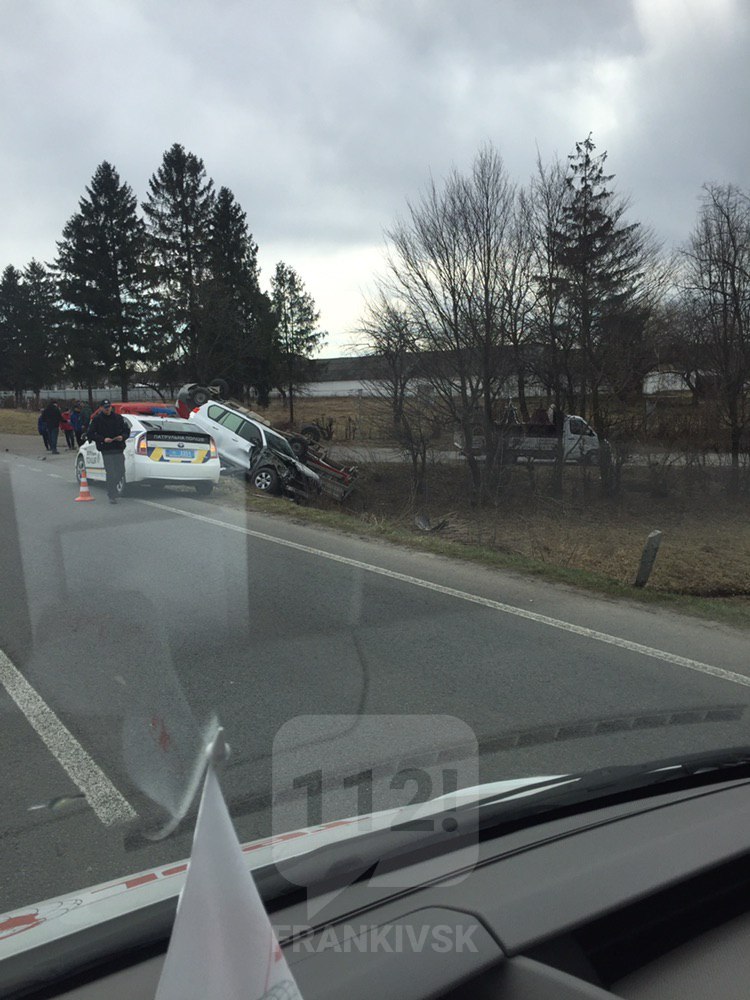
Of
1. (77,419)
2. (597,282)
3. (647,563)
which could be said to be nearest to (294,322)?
A: (77,419)

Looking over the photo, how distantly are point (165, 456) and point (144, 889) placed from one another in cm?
1464

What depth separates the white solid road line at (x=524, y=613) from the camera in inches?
255

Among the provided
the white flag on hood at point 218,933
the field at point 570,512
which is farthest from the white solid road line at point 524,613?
the white flag on hood at point 218,933

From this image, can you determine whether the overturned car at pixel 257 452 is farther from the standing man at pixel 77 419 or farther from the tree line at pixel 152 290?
the tree line at pixel 152 290

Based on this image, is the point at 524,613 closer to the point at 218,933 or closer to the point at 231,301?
the point at 218,933

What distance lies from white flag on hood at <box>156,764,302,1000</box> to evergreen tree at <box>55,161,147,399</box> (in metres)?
51.4

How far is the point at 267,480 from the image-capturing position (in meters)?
18.2

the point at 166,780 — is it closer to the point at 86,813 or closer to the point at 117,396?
the point at 86,813

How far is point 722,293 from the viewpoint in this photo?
2172 centimetres

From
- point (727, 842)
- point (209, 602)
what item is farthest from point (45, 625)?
point (727, 842)

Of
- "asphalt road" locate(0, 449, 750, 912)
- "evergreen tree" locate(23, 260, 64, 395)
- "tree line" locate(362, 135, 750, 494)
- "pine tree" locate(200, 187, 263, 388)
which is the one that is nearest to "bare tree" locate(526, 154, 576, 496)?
"tree line" locate(362, 135, 750, 494)

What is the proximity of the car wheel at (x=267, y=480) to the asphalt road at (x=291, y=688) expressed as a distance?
304 inches

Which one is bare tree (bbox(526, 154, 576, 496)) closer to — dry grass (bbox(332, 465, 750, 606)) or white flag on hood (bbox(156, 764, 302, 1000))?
dry grass (bbox(332, 465, 750, 606))

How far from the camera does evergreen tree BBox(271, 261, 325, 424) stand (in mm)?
53812
